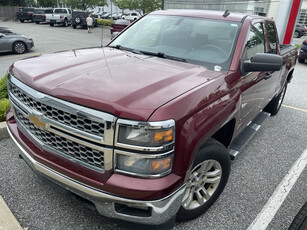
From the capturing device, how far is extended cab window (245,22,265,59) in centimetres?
301

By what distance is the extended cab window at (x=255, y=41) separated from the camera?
3.01 metres

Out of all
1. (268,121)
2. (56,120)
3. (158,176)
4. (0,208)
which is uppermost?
(56,120)

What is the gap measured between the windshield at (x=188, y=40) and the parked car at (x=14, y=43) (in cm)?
934

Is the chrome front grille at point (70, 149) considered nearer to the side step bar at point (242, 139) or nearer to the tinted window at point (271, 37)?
the side step bar at point (242, 139)

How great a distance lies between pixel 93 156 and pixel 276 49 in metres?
3.55

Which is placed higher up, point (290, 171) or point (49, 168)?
point (49, 168)

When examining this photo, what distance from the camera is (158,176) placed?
6.01 feet

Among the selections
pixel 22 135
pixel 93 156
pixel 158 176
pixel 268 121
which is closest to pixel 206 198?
pixel 158 176

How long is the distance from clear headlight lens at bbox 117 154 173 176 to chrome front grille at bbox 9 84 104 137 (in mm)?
245

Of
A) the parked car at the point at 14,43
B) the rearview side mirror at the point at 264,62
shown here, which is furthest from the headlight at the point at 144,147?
the parked car at the point at 14,43

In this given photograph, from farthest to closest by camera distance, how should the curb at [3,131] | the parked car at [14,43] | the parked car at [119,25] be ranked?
the parked car at [14,43] → the parked car at [119,25] → the curb at [3,131]

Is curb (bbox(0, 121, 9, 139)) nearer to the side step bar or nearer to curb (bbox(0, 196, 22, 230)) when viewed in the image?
curb (bbox(0, 196, 22, 230))

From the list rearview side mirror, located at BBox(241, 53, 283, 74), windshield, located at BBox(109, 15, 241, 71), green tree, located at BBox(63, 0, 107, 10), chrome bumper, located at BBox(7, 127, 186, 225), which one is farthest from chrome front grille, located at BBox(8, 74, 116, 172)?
green tree, located at BBox(63, 0, 107, 10)

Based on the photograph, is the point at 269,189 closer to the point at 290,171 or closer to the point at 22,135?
→ the point at 290,171
